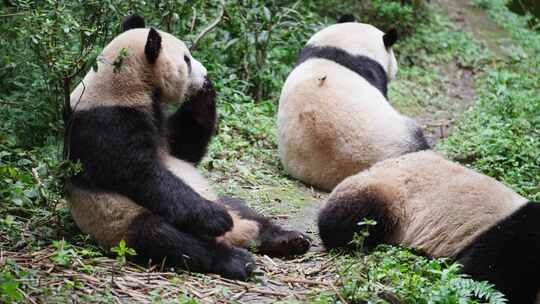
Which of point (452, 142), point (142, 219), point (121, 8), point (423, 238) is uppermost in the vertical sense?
point (121, 8)

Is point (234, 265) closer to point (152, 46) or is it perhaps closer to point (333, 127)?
point (152, 46)

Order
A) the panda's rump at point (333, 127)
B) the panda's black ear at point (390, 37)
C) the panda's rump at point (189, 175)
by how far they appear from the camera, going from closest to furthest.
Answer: the panda's rump at point (189, 175) → the panda's rump at point (333, 127) → the panda's black ear at point (390, 37)

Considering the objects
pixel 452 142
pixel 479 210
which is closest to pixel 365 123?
pixel 452 142

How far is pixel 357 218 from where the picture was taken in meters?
5.45

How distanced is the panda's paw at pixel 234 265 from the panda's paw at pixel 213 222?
0.57 feet

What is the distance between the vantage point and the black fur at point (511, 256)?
470cm

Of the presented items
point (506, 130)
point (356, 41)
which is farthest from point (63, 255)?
point (506, 130)

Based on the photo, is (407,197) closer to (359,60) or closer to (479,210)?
(479,210)

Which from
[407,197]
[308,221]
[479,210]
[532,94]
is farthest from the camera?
[532,94]

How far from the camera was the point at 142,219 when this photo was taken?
4.83 metres

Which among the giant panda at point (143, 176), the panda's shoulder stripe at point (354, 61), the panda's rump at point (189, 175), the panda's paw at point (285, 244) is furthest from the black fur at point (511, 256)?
the panda's shoulder stripe at point (354, 61)

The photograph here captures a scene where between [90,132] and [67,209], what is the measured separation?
83 centimetres

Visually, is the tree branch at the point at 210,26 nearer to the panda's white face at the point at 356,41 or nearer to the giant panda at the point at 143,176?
the panda's white face at the point at 356,41

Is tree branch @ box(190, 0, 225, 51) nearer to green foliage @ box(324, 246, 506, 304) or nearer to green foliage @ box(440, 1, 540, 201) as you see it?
green foliage @ box(440, 1, 540, 201)
